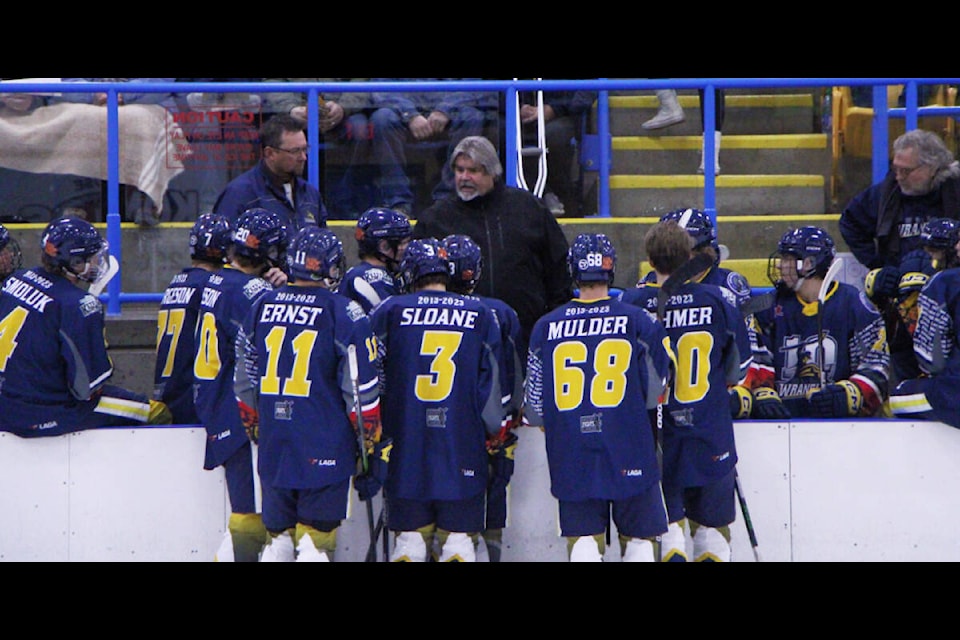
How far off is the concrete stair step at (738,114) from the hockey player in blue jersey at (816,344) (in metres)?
1.85

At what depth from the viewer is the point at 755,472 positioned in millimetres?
6293

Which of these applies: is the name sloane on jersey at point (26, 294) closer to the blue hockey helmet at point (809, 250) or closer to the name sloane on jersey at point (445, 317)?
the name sloane on jersey at point (445, 317)

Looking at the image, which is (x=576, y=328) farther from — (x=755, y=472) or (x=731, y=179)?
(x=731, y=179)

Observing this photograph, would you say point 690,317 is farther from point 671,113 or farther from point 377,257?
point 671,113

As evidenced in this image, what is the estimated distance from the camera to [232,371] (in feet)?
19.8

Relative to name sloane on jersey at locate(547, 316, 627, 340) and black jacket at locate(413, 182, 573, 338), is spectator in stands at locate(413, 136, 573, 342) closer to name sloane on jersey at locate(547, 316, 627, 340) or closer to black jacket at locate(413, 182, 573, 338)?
black jacket at locate(413, 182, 573, 338)

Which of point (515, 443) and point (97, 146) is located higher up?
point (97, 146)

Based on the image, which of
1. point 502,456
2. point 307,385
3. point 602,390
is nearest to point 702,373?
point 602,390

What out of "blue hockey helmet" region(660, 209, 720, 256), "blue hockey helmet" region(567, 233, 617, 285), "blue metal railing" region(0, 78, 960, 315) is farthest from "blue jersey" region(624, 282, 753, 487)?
"blue metal railing" region(0, 78, 960, 315)

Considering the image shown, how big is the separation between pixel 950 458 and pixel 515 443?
6.68 feet

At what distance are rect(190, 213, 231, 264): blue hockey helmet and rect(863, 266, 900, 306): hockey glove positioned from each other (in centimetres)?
311

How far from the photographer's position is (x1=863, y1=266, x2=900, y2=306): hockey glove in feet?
21.7

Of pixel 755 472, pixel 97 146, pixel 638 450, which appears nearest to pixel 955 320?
pixel 755 472

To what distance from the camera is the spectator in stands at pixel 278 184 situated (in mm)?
6863
